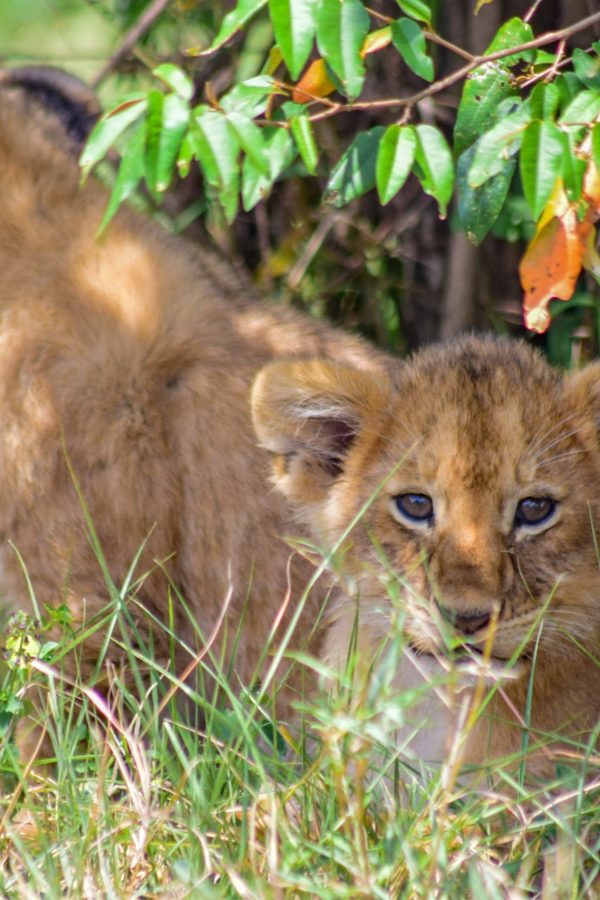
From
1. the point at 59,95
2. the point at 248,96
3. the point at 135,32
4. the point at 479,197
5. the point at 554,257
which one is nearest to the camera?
the point at 248,96

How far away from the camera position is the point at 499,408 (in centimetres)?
314

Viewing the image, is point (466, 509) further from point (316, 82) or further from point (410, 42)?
point (316, 82)

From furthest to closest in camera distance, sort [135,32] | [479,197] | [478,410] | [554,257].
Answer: [135,32]
[554,257]
[479,197]
[478,410]

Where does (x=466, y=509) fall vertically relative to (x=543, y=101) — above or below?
below

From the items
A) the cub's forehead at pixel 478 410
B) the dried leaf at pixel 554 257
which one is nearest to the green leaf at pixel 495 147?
the dried leaf at pixel 554 257

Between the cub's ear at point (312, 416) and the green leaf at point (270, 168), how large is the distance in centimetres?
42

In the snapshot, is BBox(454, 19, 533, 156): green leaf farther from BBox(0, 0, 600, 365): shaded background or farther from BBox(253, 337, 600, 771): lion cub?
BBox(0, 0, 600, 365): shaded background

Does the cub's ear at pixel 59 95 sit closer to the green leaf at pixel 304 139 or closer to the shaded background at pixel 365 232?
the shaded background at pixel 365 232

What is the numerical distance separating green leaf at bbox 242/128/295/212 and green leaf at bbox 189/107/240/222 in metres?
0.06

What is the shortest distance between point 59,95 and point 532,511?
2.20 m

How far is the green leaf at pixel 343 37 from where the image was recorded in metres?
2.81

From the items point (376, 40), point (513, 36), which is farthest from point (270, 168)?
point (513, 36)

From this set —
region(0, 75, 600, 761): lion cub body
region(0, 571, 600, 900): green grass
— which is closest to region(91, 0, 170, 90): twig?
region(0, 75, 600, 761): lion cub body

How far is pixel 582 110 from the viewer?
9.72ft
